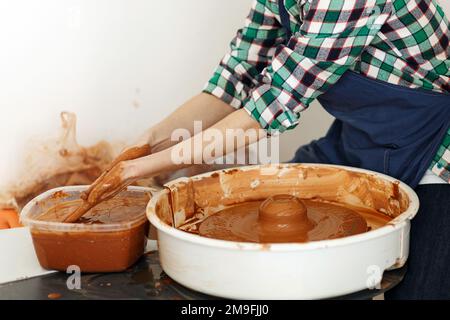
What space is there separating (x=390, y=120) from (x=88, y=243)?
80cm

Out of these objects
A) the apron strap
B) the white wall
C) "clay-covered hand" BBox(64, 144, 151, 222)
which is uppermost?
the apron strap

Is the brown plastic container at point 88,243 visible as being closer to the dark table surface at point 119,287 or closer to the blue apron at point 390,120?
the dark table surface at point 119,287

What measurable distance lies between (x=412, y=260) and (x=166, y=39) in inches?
46.1

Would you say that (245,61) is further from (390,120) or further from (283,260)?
(283,260)

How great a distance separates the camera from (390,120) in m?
1.48

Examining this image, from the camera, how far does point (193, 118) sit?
1738 mm

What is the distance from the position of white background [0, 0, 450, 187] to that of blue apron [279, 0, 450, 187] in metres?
0.65

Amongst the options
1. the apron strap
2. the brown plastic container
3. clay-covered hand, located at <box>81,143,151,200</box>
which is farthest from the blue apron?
the brown plastic container

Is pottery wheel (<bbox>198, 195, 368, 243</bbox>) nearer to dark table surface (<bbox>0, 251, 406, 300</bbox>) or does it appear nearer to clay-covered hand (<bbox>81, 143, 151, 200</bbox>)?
dark table surface (<bbox>0, 251, 406, 300</bbox>)

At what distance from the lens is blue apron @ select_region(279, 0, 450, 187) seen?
144 cm

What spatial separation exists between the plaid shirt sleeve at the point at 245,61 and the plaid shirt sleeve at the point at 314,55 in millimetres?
327

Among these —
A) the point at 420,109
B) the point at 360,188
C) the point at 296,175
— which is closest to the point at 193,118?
the point at 296,175

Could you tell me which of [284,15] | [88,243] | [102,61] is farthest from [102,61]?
[88,243]
